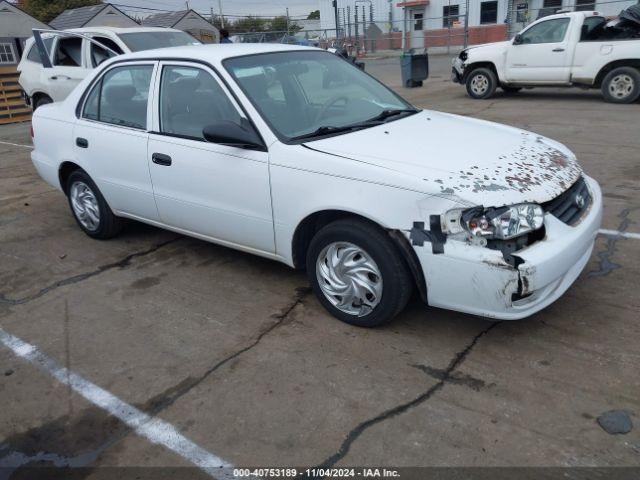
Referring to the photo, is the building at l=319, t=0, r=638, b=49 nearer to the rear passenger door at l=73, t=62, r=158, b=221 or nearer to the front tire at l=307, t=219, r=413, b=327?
the rear passenger door at l=73, t=62, r=158, b=221

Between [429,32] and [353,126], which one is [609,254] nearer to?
[353,126]

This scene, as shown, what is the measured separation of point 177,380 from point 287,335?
73cm

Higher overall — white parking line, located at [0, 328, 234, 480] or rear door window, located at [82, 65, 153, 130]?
rear door window, located at [82, 65, 153, 130]

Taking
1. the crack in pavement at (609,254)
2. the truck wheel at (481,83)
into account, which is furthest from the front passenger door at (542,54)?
the crack in pavement at (609,254)

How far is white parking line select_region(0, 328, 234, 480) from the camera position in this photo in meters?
2.53

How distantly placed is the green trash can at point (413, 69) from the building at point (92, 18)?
43.8 feet

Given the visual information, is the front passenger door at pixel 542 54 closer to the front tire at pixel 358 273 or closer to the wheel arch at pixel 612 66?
the wheel arch at pixel 612 66

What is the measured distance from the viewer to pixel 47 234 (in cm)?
561

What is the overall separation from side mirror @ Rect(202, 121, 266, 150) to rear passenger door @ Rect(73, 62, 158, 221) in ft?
3.21

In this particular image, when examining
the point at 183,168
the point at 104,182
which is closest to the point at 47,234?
the point at 104,182

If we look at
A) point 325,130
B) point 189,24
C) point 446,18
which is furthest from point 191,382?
point 446,18

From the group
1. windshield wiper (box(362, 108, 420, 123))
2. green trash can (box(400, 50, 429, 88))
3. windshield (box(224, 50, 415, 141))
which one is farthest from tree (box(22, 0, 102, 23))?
windshield wiper (box(362, 108, 420, 123))

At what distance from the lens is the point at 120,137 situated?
4.48 m

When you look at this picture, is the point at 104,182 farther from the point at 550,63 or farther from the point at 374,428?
the point at 550,63
